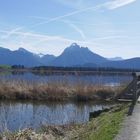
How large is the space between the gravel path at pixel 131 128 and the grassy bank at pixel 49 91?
1912cm

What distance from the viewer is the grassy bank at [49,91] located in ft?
108

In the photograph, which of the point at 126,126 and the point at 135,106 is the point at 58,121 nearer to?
the point at 135,106

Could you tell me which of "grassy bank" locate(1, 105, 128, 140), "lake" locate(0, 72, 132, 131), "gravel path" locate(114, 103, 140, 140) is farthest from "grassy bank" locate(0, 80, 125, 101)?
"gravel path" locate(114, 103, 140, 140)

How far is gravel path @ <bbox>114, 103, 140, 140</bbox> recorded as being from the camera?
33.4 ft

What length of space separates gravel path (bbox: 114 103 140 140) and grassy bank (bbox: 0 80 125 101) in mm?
19122

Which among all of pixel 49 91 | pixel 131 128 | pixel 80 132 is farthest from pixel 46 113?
pixel 131 128

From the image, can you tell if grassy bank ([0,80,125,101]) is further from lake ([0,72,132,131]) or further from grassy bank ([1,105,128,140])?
grassy bank ([1,105,128,140])

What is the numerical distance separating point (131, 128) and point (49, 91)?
22313 millimetres

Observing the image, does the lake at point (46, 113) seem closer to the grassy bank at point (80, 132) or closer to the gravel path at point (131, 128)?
the grassy bank at point (80, 132)

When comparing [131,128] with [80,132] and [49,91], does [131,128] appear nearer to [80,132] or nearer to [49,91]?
[80,132]

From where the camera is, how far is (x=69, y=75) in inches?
1511

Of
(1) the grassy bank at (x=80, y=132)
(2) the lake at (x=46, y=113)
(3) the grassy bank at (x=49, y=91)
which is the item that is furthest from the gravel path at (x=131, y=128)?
→ (3) the grassy bank at (x=49, y=91)

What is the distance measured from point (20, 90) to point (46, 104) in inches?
169

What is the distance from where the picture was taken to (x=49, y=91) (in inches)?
1316
